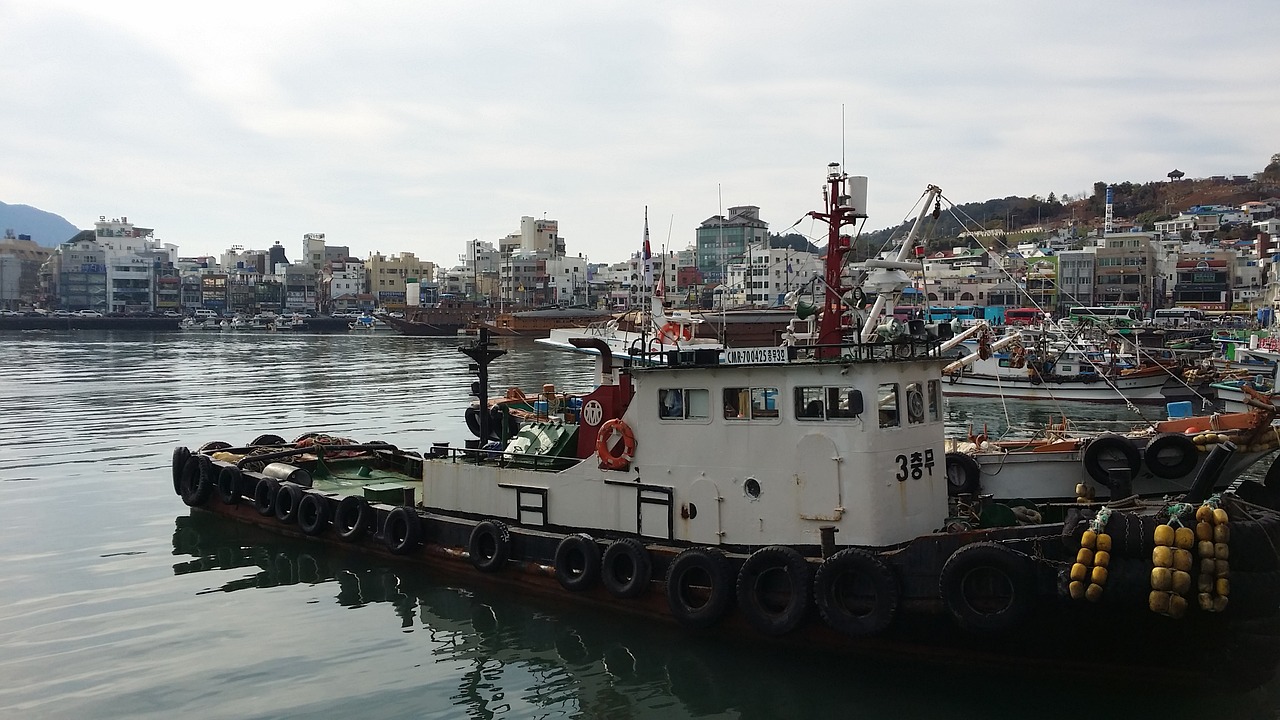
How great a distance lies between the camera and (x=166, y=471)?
23625 mm

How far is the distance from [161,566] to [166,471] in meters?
8.81

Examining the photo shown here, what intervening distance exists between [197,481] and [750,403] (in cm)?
1259

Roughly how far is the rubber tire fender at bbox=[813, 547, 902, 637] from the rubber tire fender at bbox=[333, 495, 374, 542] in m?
7.95

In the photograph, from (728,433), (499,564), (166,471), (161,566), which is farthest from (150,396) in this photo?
(728,433)

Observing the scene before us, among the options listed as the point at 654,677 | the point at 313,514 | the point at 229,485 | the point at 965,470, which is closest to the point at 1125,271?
the point at 965,470

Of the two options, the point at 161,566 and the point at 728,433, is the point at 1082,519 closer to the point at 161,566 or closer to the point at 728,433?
the point at 728,433

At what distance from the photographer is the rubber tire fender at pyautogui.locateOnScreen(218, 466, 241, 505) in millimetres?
17672

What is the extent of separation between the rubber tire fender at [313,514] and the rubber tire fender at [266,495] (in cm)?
101

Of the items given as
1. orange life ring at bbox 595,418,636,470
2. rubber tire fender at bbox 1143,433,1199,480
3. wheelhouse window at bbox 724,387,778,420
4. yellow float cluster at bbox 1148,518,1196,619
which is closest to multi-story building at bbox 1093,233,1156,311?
rubber tire fender at bbox 1143,433,1199,480

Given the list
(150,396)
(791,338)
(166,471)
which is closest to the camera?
(791,338)

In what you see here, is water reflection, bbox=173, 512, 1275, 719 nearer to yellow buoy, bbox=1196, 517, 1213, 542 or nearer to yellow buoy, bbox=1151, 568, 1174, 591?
yellow buoy, bbox=1151, 568, 1174, 591

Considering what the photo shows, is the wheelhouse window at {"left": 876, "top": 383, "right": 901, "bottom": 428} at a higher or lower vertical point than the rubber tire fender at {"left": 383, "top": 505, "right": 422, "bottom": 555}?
higher

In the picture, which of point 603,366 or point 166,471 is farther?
point 166,471

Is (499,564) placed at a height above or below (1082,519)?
below
